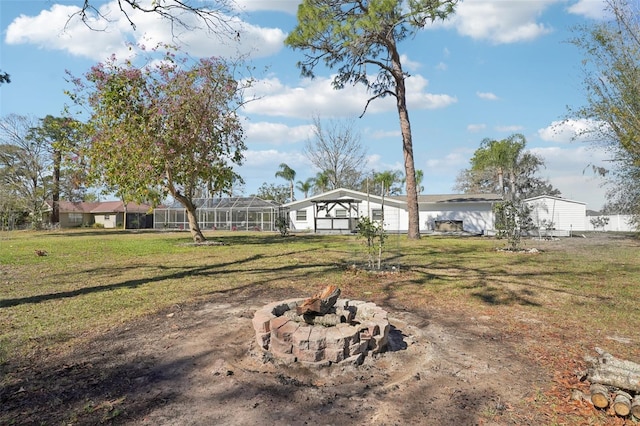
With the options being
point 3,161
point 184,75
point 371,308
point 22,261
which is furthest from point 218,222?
point 371,308

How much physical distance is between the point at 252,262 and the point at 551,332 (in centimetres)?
769

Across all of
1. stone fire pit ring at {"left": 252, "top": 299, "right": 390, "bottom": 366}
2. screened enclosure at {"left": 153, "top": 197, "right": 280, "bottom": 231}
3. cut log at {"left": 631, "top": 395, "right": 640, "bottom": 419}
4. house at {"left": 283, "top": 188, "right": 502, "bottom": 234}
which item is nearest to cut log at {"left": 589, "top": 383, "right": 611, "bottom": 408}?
cut log at {"left": 631, "top": 395, "right": 640, "bottom": 419}

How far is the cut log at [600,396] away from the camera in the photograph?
274 cm

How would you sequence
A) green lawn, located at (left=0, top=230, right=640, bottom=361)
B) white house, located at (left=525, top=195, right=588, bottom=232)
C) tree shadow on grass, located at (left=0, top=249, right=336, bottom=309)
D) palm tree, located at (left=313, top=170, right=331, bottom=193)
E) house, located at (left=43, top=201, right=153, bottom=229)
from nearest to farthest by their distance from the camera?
green lawn, located at (left=0, top=230, right=640, bottom=361) < tree shadow on grass, located at (left=0, top=249, right=336, bottom=309) < white house, located at (left=525, top=195, right=588, bottom=232) < palm tree, located at (left=313, top=170, right=331, bottom=193) < house, located at (left=43, top=201, right=153, bottom=229)

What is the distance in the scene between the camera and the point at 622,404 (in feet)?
8.70

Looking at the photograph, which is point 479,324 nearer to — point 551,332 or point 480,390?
point 551,332

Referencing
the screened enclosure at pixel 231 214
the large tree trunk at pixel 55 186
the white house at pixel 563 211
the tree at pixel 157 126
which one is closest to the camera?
the tree at pixel 157 126

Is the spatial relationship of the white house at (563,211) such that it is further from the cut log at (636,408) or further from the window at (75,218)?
the window at (75,218)

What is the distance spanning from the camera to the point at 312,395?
2975 millimetres

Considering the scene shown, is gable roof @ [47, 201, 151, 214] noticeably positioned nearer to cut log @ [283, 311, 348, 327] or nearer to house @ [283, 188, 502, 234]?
house @ [283, 188, 502, 234]

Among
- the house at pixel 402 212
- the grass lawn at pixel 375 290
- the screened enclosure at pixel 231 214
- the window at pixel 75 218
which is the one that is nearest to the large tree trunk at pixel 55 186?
the window at pixel 75 218

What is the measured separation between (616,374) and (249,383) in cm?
291

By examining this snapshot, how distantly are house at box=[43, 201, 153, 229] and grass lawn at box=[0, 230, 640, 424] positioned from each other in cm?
3247

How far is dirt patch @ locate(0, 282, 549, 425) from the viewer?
8.71 ft
